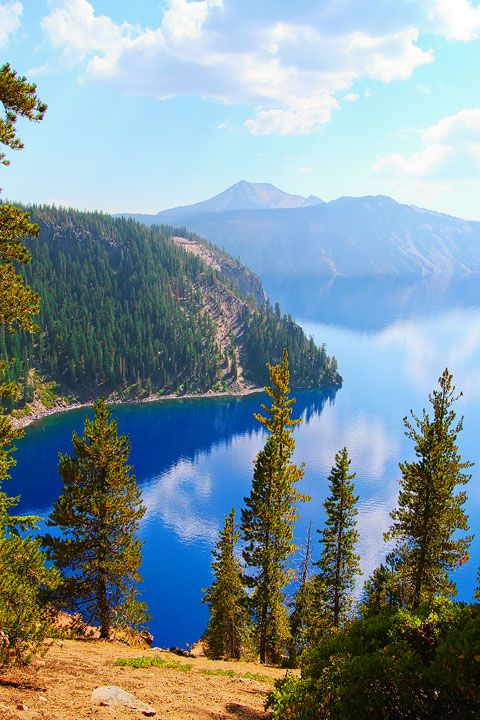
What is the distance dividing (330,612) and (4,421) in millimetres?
33745

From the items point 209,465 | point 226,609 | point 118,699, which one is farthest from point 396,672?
point 209,465

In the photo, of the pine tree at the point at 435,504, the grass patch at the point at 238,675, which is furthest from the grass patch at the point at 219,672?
the pine tree at the point at 435,504

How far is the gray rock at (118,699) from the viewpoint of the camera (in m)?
16.1

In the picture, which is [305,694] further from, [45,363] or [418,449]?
[45,363]

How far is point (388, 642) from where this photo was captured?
1370cm

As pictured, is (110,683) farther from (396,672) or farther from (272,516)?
(272,516)

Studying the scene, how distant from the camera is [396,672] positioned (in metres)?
11.2

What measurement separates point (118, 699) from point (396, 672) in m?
10.5

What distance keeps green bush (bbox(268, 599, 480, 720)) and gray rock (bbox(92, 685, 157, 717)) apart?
4.67 m

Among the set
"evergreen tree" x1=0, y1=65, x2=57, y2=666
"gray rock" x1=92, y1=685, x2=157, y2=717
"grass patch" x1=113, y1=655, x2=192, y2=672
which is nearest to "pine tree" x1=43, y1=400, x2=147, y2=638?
"grass patch" x1=113, y1=655, x2=192, y2=672

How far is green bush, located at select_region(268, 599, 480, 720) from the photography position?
9.87 metres

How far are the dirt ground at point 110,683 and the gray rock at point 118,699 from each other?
1.02ft

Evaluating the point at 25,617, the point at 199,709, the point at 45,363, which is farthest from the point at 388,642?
the point at 45,363

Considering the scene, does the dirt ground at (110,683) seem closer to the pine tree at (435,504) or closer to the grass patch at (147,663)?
the grass patch at (147,663)
